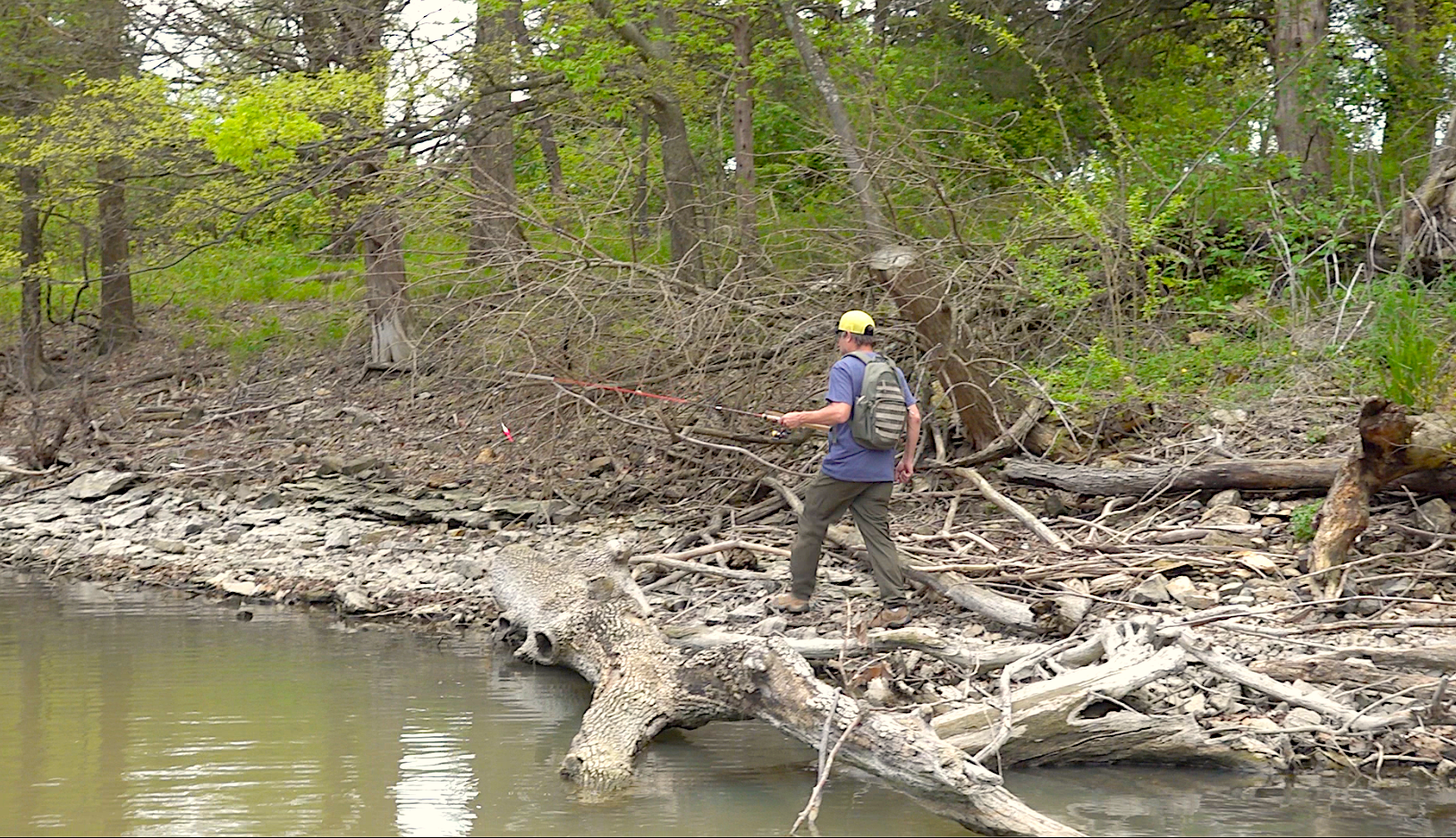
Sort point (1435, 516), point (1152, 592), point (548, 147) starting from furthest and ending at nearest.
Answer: point (548, 147), point (1435, 516), point (1152, 592)

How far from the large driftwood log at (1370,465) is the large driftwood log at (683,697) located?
3235 millimetres

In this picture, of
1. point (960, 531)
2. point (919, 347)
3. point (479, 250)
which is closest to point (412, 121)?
point (479, 250)

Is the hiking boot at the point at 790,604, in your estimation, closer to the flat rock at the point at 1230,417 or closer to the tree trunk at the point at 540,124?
the flat rock at the point at 1230,417

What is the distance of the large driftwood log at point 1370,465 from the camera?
7.48 m

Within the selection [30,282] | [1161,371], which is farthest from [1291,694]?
[30,282]

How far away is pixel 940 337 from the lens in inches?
387

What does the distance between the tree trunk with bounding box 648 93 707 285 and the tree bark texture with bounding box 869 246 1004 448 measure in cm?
171

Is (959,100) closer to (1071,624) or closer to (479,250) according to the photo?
(479,250)

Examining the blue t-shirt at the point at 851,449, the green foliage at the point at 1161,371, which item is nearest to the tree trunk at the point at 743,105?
the green foliage at the point at 1161,371

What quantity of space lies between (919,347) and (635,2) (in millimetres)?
4762

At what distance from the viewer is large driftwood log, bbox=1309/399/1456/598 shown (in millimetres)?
7480

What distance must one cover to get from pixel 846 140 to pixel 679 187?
2.51m

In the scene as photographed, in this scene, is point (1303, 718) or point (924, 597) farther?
point (924, 597)

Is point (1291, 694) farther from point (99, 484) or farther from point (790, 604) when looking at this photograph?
point (99, 484)
